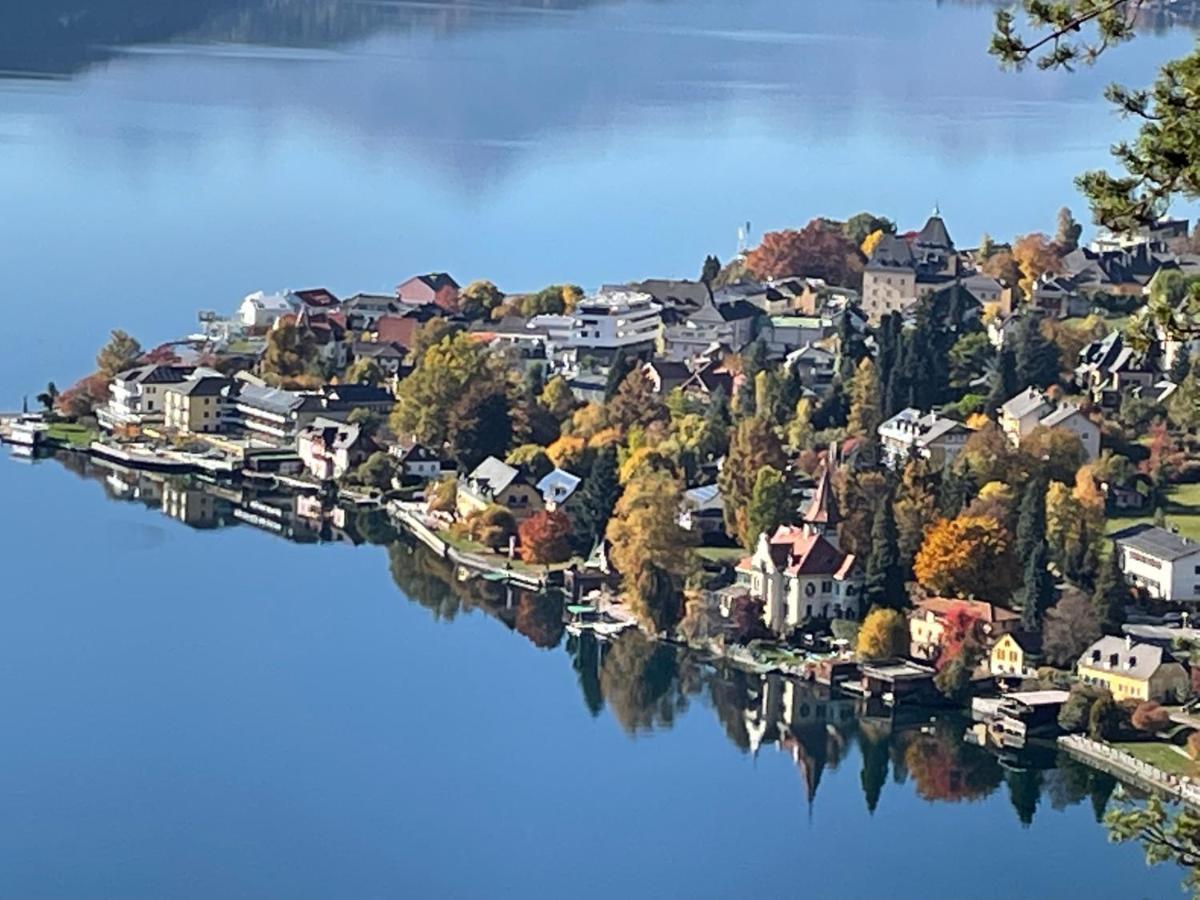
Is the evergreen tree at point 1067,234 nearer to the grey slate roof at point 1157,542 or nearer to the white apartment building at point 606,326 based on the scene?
the white apartment building at point 606,326

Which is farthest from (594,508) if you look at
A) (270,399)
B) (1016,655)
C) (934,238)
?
(934,238)

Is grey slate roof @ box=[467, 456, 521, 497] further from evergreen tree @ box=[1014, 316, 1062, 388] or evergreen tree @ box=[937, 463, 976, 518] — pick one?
evergreen tree @ box=[1014, 316, 1062, 388]

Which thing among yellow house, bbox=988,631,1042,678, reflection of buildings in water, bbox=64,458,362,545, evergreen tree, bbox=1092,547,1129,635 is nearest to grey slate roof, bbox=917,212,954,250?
reflection of buildings in water, bbox=64,458,362,545

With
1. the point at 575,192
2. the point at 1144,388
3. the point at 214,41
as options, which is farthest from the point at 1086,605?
the point at 214,41

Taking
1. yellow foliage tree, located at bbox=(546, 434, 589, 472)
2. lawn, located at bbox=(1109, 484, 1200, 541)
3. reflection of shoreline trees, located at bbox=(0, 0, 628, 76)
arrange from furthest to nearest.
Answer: reflection of shoreline trees, located at bbox=(0, 0, 628, 76)
yellow foliage tree, located at bbox=(546, 434, 589, 472)
lawn, located at bbox=(1109, 484, 1200, 541)

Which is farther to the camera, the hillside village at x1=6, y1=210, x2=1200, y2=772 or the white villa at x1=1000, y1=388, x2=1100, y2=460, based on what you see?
the white villa at x1=1000, y1=388, x2=1100, y2=460

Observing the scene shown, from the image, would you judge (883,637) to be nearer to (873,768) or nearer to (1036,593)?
(1036,593)

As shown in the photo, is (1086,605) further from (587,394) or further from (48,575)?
(587,394)

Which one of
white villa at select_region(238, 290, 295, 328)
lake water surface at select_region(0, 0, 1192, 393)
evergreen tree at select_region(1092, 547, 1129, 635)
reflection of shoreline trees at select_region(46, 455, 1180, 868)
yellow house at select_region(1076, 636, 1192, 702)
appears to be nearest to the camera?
reflection of shoreline trees at select_region(46, 455, 1180, 868)
